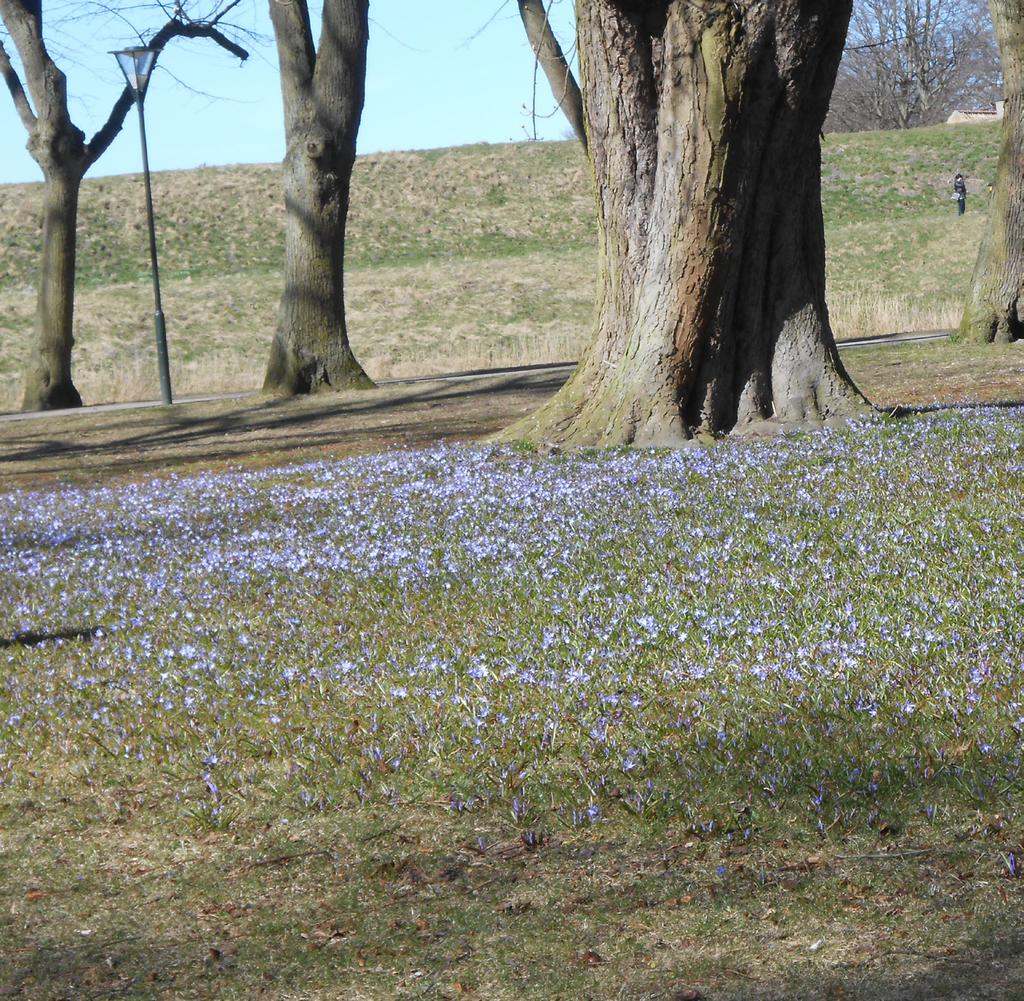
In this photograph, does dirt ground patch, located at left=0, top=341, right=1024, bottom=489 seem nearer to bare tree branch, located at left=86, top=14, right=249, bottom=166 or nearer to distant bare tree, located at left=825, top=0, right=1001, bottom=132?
bare tree branch, located at left=86, top=14, right=249, bottom=166

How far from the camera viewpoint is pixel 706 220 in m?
10.9

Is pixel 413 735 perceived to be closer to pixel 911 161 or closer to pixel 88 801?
pixel 88 801

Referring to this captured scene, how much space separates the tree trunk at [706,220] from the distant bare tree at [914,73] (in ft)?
262

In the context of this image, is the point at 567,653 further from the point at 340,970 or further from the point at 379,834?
the point at 340,970

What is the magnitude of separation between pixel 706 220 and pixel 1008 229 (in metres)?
12.0

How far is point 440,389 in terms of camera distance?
21.8 m

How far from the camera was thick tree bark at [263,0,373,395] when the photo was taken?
68.7 feet

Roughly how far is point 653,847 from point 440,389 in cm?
1830

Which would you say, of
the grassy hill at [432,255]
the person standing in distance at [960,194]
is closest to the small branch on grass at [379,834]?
the grassy hill at [432,255]

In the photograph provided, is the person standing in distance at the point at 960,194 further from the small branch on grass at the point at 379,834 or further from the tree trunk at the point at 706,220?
the small branch on grass at the point at 379,834

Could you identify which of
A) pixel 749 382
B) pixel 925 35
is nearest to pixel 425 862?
pixel 749 382

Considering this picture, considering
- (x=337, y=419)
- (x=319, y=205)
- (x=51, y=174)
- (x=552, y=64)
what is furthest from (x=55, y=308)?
(x=552, y=64)

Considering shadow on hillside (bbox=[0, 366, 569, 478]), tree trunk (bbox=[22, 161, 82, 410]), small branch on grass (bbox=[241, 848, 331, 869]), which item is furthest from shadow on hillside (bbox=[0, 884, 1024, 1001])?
tree trunk (bbox=[22, 161, 82, 410])

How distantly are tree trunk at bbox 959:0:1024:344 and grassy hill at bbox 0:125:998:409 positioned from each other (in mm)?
11671
